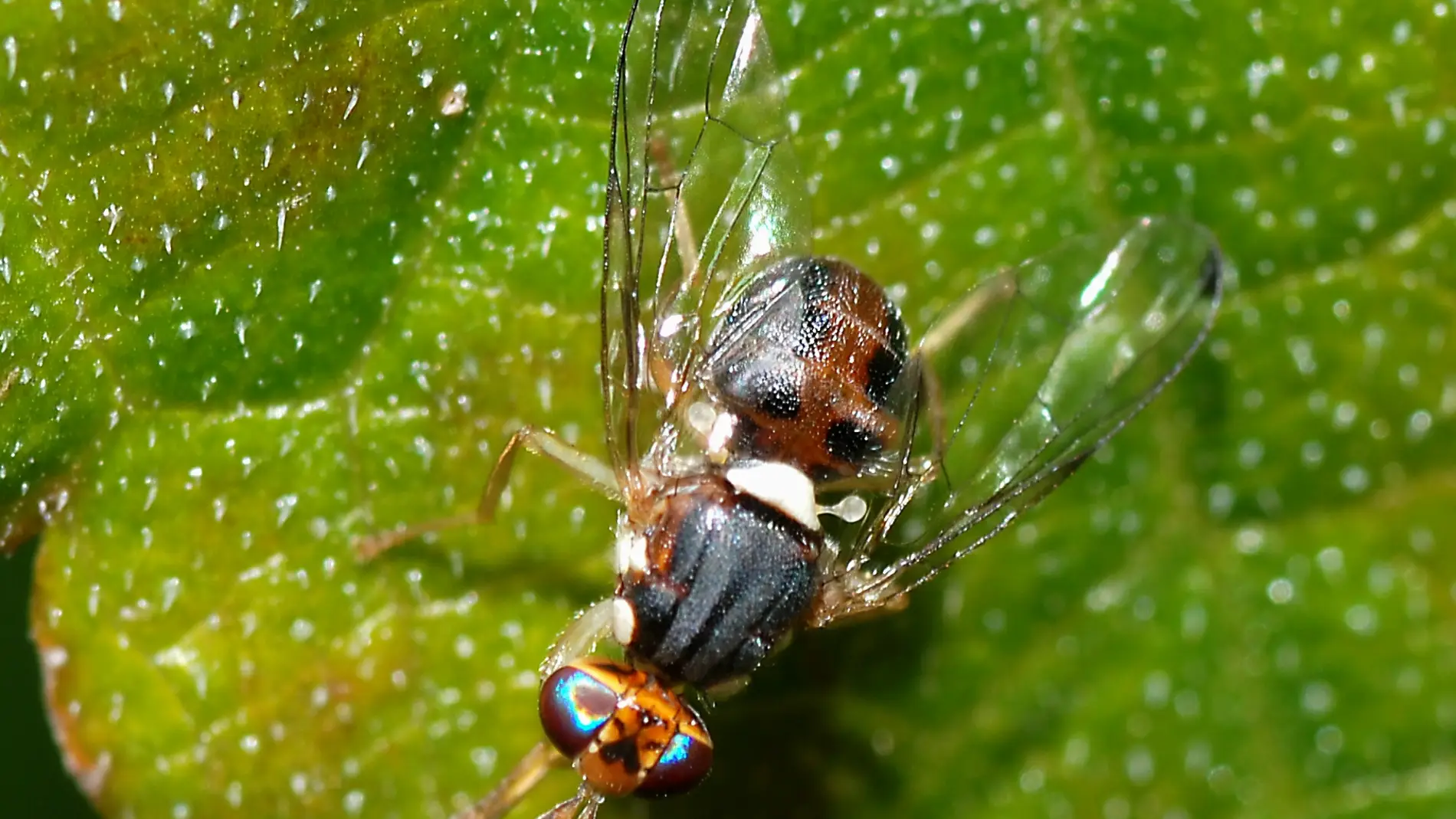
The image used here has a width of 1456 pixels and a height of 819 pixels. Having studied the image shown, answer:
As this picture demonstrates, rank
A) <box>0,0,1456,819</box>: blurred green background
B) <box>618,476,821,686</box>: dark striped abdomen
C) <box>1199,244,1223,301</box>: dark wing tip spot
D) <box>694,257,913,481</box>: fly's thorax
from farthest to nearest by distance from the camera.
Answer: <box>1199,244,1223,301</box>: dark wing tip spot < <box>694,257,913,481</box>: fly's thorax < <box>618,476,821,686</box>: dark striped abdomen < <box>0,0,1456,819</box>: blurred green background

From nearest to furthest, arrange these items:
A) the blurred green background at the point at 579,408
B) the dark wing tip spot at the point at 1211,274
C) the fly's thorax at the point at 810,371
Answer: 1. the blurred green background at the point at 579,408
2. the fly's thorax at the point at 810,371
3. the dark wing tip spot at the point at 1211,274

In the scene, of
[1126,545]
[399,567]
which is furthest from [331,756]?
[1126,545]

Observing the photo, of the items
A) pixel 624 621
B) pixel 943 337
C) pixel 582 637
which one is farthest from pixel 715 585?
pixel 943 337

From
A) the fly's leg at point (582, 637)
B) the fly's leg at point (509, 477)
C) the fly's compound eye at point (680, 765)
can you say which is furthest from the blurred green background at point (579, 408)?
the fly's compound eye at point (680, 765)

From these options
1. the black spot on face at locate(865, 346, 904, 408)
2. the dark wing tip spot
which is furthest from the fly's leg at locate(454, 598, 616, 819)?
the dark wing tip spot

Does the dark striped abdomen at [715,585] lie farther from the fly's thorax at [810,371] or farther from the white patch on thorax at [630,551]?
the fly's thorax at [810,371]

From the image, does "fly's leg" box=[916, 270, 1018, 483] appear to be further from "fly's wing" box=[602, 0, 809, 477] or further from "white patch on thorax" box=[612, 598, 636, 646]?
"white patch on thorax" box=[612, 598, 636, 646]

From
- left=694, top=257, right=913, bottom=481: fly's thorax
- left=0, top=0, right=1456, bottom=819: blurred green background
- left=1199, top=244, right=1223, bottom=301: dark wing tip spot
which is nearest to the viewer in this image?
left=0, top=0, right=1456, bottom=819: blurred green background
